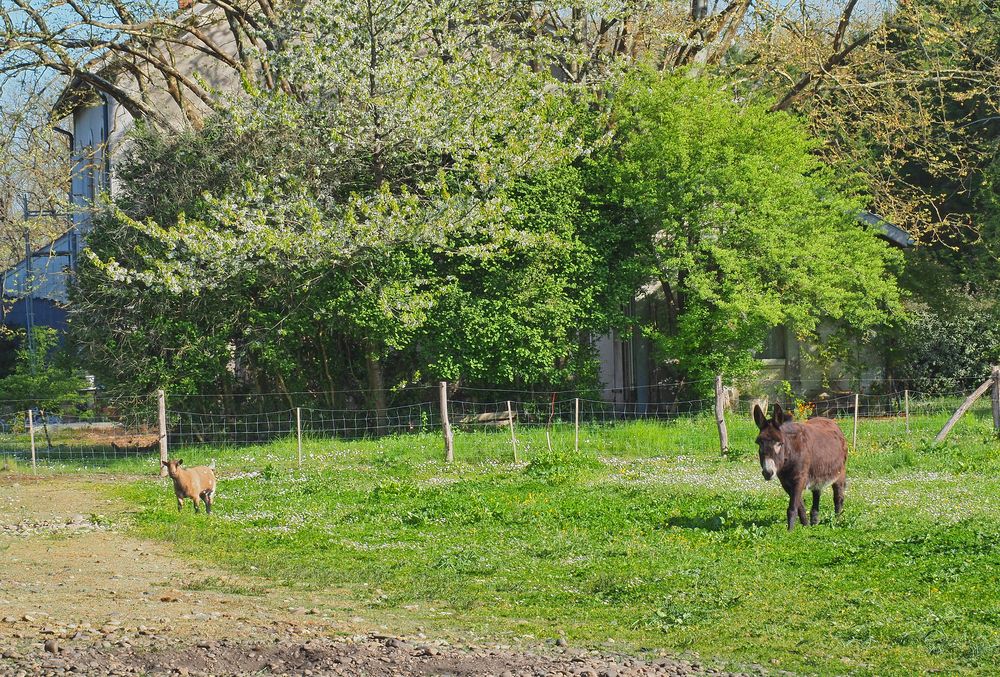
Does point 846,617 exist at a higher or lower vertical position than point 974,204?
lower

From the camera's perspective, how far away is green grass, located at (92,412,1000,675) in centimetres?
964

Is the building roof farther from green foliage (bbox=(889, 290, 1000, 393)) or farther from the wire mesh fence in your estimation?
the wire mesh fence

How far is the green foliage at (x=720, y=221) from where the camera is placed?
2814 centimetres

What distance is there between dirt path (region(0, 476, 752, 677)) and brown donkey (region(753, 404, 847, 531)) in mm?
5680

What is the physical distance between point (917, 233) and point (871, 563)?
22.1m

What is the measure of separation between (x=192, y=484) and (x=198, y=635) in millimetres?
8502

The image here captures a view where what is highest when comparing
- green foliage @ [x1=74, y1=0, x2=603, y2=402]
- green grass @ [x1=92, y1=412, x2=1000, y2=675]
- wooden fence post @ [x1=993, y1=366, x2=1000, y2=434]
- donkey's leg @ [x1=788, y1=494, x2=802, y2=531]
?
green foliage @ [x1=74, y1=0, x2=603, y2=402]

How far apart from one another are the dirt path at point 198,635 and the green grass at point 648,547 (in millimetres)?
781

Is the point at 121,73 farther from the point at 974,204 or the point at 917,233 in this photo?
the point at 974,204

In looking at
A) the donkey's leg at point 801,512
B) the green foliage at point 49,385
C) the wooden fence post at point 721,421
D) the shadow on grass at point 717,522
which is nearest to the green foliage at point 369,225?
the green foliage at point 49,385

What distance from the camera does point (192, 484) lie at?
17203mm

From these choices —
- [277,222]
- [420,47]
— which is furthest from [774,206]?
[277,222]

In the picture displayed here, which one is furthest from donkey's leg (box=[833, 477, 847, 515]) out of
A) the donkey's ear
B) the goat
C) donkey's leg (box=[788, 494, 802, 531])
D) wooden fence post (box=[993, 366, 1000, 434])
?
wooden fence post (box=[993, 366, 1000, 434])

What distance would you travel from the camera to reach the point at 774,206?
28406 millimetres
